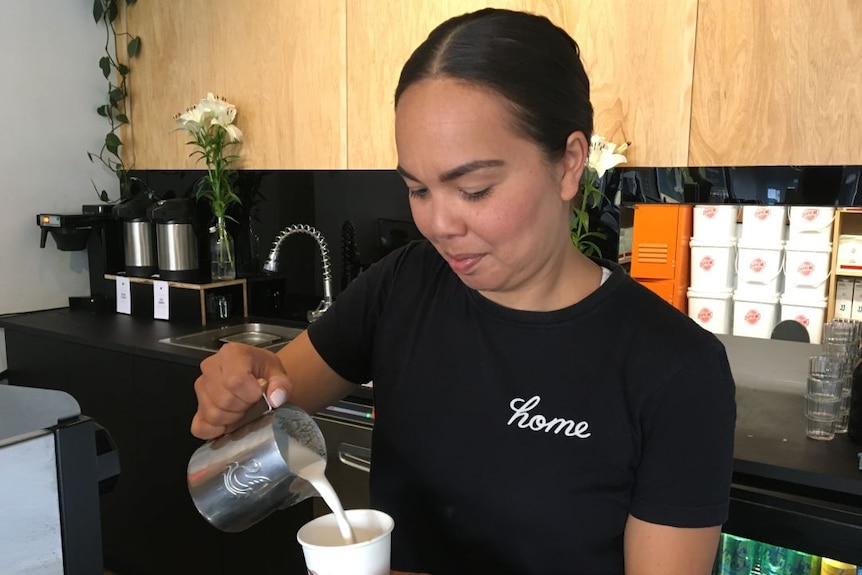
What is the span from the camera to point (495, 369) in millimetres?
904

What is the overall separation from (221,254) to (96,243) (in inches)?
21.8

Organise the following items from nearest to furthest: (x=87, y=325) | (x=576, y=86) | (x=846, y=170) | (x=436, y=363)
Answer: (x=576, y=86)
(x=436, y=363)
(x=846, y=170)
(x=87, y=325)

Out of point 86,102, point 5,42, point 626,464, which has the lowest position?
point 626,464

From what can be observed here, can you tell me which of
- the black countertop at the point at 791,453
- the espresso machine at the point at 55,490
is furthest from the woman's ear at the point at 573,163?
the black countertop at the point at 791,453

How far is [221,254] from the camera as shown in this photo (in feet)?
8.54

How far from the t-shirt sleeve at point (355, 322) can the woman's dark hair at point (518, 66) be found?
322mm

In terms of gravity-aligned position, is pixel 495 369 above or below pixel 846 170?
below

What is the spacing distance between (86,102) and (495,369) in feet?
8.21

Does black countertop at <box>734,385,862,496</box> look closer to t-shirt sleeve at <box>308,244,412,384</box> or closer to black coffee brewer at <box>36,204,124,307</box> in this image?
t-shirt sleeve at <box>308,244,412,384</box>

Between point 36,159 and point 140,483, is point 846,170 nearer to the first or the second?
point 140,483

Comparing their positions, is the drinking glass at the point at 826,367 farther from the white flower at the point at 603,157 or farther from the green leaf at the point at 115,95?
the green leaf at the point at 115,95

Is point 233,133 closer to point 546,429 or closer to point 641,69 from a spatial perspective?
point 641,69

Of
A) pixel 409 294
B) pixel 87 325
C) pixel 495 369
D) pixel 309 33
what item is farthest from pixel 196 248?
pixel 495 369

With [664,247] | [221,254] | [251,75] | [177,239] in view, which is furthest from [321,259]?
[664,247]
